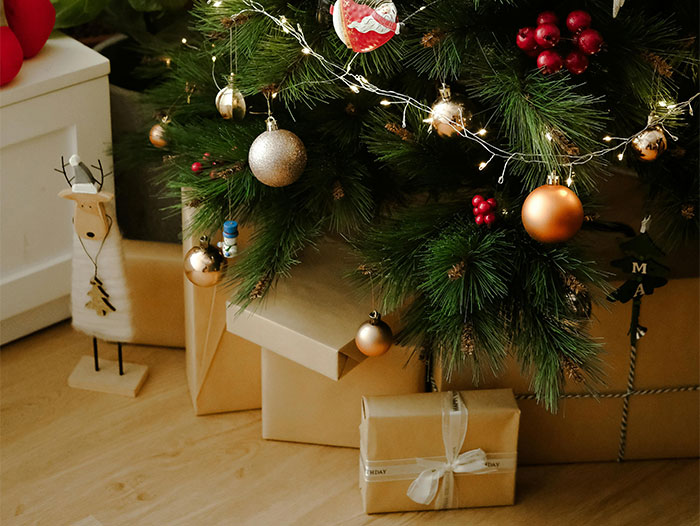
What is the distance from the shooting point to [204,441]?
1010mm

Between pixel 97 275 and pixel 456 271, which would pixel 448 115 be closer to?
pixel 456 271

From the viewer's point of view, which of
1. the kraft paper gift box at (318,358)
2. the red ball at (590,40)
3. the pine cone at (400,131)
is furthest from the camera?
the kraft paper gift box at (318,358)

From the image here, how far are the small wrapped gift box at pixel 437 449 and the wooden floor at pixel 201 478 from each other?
2 centimetres

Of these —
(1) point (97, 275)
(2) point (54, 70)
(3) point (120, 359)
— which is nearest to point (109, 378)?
(3) point (120, 359)

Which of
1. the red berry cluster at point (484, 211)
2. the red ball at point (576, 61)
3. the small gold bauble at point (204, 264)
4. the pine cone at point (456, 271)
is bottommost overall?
the small gold bauble at point (204, 264)

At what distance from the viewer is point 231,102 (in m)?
0.82

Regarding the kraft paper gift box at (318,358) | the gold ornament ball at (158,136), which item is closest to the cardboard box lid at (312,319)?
the kraft paper gift box at (318,358)

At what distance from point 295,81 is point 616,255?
1.36 ft

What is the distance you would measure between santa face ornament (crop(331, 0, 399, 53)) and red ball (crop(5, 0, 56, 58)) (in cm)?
47

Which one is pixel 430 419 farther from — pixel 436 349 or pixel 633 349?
pixel 633 349

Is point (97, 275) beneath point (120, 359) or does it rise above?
above

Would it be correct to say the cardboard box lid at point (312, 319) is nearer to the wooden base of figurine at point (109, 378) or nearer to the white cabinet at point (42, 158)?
the wooden base of figurine at point (109, 378)

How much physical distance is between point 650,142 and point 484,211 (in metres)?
0.15

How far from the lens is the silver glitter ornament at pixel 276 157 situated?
771mm
